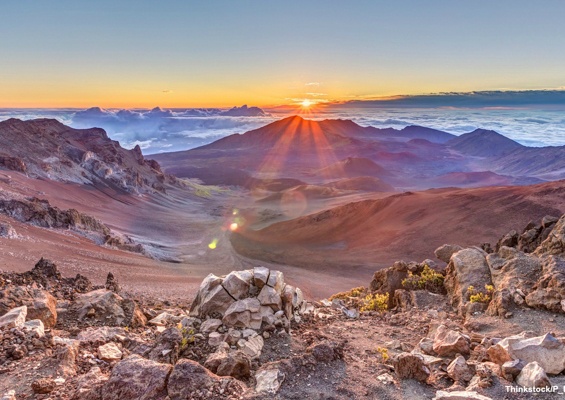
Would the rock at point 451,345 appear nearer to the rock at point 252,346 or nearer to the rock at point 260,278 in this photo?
the rock at point 252,346

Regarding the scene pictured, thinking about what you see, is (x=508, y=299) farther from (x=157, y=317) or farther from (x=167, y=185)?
(x=167, y=185)

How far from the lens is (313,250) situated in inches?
1435

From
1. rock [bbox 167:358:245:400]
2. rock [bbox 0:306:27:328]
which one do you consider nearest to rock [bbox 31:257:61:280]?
rock [bbox 0:306:27:328]

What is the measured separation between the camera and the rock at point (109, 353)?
5.05 metres

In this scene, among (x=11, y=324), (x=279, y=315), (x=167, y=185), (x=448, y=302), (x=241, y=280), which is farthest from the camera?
(x=167, y=185)

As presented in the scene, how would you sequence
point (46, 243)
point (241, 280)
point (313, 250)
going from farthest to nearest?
1. point (313, 250)
2. point (46, 243)
3. point (241, 280)

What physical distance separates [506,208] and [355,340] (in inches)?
1265

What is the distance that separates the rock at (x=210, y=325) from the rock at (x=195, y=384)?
6.64 feet

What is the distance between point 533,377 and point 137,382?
4331 mm

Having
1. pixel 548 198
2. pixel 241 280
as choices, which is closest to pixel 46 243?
pixel 241 280

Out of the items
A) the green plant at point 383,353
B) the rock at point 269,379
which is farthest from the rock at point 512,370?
the rock at point 269,379

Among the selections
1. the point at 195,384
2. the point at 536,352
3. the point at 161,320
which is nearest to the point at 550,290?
the point at 536,352

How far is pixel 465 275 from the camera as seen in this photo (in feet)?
28.4

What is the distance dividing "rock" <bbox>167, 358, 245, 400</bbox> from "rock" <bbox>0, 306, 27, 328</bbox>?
3.19 m
